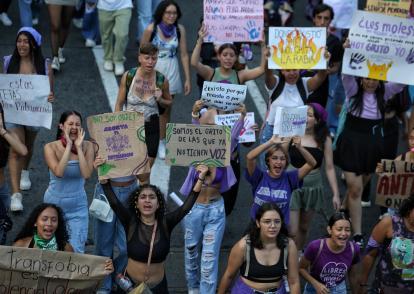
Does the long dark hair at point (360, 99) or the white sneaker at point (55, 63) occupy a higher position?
the white sneaker at point (55, 63)

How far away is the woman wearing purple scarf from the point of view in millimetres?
10562

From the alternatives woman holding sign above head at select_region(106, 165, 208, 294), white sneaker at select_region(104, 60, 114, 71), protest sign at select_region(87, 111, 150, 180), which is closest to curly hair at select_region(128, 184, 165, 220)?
woman holding sign above head at select_region(106, 165, 208, 294)

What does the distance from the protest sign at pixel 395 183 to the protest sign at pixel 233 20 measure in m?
2.54

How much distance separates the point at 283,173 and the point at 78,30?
20.6 ft

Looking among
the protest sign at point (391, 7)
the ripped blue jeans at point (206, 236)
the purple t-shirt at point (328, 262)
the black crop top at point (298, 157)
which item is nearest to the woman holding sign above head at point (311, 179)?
the black crop top at point (298, 157)

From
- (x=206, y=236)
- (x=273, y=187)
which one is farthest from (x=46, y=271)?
(x=273, y=187)

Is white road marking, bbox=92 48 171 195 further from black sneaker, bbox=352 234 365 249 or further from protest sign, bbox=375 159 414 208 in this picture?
protest sign, bbox=375 159 414 208

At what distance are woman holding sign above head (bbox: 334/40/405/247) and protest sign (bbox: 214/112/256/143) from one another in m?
1.10

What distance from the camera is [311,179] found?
29.3ft

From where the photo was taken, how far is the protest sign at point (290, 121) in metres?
8.51

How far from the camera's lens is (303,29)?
32.5 feet

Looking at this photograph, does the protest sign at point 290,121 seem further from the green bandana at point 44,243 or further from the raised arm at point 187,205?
the green bandana at point 44,243

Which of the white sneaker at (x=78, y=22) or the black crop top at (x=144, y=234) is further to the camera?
the white sneaker at (x=78, y=22)

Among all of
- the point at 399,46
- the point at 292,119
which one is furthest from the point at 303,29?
the point at 292,119
